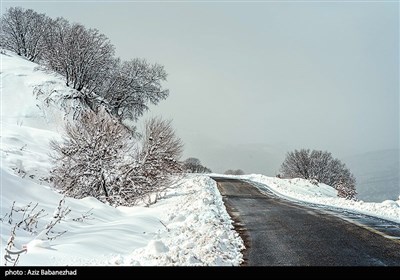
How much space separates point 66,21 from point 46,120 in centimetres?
2517

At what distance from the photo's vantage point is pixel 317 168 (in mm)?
74250

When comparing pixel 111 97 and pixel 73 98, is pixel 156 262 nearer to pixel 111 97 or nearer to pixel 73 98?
pixel 73 98

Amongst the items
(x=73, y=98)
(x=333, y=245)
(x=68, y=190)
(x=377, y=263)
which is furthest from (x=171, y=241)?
(x=73, y=98)

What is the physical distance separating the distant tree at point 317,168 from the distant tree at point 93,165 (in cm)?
6204

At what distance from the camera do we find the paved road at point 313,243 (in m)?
6.52

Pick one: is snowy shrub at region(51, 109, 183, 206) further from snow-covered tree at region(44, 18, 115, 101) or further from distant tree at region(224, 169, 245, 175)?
distant tree at region(224, 169, 245, 175)

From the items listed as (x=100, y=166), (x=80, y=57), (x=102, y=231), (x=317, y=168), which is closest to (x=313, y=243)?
(x=102, y=231)

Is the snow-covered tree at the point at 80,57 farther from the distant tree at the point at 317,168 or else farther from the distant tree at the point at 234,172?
the distant tree at the point at 234,172

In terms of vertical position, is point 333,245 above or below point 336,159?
below

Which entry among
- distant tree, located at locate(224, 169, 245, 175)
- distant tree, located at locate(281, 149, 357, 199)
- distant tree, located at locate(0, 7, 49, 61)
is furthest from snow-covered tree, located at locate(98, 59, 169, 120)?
distant tree, located at locate(224, 169, 245, 175)

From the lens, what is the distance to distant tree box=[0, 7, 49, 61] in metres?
54.0

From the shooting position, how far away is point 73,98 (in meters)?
33.8

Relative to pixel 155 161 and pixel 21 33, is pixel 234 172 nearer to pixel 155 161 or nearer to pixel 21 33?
pixel 21 33

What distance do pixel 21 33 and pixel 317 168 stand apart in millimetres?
59551
